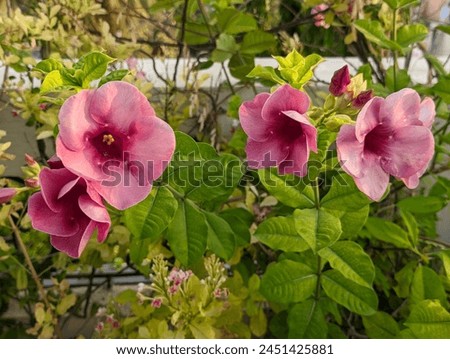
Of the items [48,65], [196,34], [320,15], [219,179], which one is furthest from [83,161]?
[320,15]

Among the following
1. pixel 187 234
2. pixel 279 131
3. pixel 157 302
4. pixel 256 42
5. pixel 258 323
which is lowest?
pixel 258 323

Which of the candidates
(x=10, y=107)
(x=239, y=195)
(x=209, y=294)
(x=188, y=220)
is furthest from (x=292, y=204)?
(x=10, y=107)

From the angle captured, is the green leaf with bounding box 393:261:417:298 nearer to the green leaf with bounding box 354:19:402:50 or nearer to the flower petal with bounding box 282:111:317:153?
the green leaf with bounding box 354:19:402:50

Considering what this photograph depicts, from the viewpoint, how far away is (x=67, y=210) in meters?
0.49

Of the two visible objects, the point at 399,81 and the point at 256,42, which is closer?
the point at 399,81

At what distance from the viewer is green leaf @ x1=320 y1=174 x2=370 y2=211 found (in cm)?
69

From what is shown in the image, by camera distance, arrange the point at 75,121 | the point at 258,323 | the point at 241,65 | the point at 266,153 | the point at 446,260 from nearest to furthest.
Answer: the point at 75,121
the point at 266,153
the point at 446,260
the point at 258,323
the point at 241,65

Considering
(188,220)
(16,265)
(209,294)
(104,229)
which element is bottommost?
(16,265)

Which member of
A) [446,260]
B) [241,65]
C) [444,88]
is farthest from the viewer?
[241,65]

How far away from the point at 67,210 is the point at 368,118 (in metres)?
0.33

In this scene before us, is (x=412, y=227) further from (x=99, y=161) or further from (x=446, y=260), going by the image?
(x=99, y=161)
